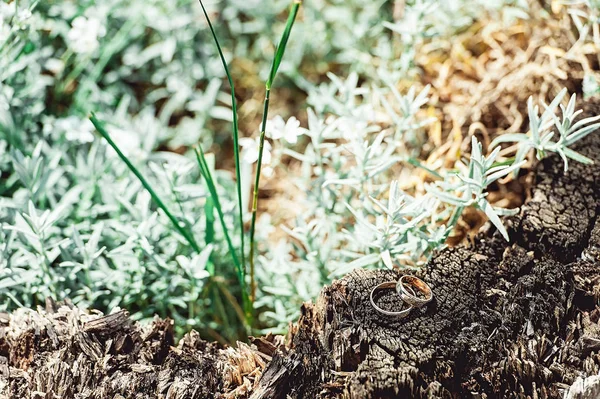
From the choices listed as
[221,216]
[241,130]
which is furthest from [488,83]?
[221,216]

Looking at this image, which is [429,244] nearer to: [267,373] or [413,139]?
[267,373]

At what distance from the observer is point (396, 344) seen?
1099 mm

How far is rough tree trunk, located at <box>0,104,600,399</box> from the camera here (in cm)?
111

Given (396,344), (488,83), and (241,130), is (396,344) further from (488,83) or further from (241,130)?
(241,130)

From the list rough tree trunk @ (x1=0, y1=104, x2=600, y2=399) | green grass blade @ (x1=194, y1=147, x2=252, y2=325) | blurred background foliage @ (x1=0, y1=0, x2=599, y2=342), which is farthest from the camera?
blurred background foliage @ (x1=0, y1=0, x2=599, y2=342)

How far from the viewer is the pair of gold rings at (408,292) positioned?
1137 millimetres

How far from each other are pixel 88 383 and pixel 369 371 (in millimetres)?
526

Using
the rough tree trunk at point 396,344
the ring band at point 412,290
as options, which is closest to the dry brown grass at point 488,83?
the rough tree trunk at point 396,344

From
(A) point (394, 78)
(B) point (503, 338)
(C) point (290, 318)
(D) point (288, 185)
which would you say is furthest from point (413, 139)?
(B) point (503, 338)

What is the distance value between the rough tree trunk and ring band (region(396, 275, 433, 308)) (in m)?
0.02

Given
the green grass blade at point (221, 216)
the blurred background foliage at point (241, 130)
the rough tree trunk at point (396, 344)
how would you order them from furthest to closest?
the blurred background foliage at point (241, 130), the green grass blade at point (221, 216), the rough tree trunk at point (396, 344)

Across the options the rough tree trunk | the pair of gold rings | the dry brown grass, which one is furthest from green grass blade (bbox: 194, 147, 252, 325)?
the dry brown grass

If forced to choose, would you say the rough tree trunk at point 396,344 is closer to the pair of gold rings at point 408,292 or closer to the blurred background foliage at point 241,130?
the pair of gold rings at point 408,292

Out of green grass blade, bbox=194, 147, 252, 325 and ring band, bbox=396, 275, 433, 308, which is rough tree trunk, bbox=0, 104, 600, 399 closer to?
ring band, bbox=396, 275, 433, 308
